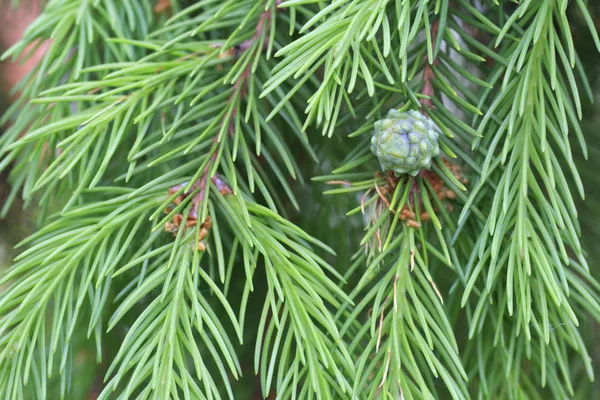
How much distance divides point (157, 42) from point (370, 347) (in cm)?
23

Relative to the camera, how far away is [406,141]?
0.98 ft

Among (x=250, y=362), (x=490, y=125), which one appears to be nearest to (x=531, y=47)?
(x=490, y=125)

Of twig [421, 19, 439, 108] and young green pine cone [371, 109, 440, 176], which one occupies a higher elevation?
twig [421, 19, 439, 108]

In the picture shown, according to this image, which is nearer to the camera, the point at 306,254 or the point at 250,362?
the point at 306,254

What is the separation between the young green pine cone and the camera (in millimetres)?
302

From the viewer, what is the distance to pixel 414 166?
1.03 feet

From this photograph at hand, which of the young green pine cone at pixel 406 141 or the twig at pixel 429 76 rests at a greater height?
the twig at pixel 429 76

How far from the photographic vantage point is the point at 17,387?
327mm

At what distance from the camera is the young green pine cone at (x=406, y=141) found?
302 mm

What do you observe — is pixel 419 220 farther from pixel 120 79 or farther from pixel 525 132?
pixel 120 79

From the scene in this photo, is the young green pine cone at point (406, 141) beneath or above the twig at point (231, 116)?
beneath

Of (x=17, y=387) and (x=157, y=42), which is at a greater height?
(x=157, y=42)

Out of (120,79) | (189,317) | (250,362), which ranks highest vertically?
(120,79)

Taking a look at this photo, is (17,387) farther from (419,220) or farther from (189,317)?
(419,220)
